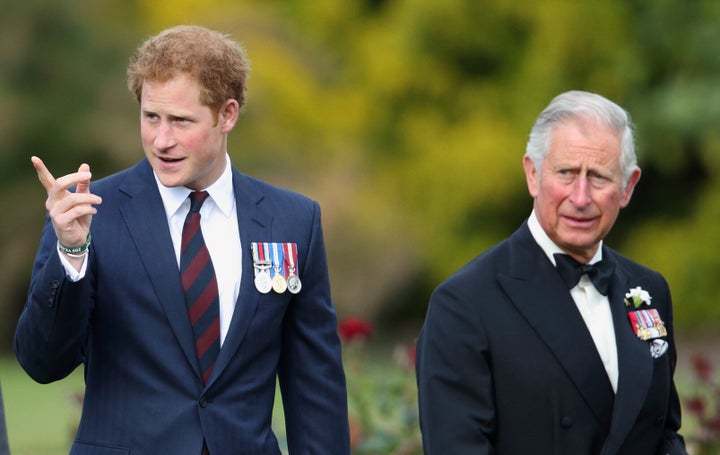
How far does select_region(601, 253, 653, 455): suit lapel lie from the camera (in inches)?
153

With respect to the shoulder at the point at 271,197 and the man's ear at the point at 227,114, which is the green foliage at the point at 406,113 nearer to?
the shoulder at the point at 271,197

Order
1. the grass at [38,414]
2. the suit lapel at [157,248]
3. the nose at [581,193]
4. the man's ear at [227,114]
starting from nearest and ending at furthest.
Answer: the nose at [581,193] → the suit lapel at [157,248] → the man's ear at [227,114] → the grass at [38,414]

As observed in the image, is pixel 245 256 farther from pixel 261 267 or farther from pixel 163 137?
pixel 163 137

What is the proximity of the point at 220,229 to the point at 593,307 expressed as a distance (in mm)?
1114

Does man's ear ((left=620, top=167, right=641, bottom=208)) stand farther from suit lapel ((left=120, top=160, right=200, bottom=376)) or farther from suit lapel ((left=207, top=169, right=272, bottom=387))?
suit lapel ((left=120, top=160, right=200, bottom=376))

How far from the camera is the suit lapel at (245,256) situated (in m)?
4.11

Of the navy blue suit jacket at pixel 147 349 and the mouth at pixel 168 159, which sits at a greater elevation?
the mouth at pixel 168 159

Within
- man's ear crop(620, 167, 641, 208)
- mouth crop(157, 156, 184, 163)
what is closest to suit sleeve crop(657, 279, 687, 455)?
man's ear crop(620, 167, 641, 208)

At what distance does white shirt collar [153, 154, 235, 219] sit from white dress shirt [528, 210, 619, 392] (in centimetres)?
90

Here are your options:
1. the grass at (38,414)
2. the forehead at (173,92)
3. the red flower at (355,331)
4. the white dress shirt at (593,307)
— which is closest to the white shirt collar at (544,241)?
the white dress shirt at (593,307)

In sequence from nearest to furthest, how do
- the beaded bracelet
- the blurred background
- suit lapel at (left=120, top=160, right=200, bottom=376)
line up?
the beaded bracelet < suit lapel at (left=120, top=160, right=200, bottom=376) < the blurred background

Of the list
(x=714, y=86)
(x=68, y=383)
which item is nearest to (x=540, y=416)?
(x=68, y=383)

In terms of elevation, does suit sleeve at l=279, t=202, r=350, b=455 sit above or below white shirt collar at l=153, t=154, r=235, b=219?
below

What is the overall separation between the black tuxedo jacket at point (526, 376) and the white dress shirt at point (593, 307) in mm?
29
